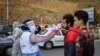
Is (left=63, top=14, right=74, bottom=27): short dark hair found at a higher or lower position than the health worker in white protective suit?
higher

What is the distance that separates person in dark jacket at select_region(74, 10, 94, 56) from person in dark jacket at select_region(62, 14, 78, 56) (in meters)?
0.08

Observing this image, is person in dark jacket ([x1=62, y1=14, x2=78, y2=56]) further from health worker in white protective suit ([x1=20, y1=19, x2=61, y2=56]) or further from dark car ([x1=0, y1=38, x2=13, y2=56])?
dark car ([x1=0, y1=38, x2=13, y2=56])

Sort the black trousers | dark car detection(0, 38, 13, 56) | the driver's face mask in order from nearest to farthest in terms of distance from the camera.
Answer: the black trousers < the driver's face mask < dark car detection(0, 38, 13, 56)

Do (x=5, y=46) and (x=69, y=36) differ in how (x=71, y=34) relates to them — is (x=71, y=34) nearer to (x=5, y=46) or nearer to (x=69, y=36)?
(x=69, y=36)

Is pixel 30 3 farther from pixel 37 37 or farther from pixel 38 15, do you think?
pixel 37 37

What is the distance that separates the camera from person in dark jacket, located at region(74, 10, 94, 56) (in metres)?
5.11

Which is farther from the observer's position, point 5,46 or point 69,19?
point 5,46

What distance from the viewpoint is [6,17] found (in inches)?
2554

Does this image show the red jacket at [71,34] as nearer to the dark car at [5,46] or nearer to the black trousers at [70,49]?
the black trousers at [70,49]


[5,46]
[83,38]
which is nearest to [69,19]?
[83,38]

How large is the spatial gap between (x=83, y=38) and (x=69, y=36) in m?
0.25

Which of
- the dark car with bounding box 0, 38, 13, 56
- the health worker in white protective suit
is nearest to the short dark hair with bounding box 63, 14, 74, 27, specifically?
the health worker in white protective suit

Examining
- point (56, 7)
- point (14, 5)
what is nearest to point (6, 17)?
point (14, 5)

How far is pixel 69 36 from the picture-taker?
5.25 meters
